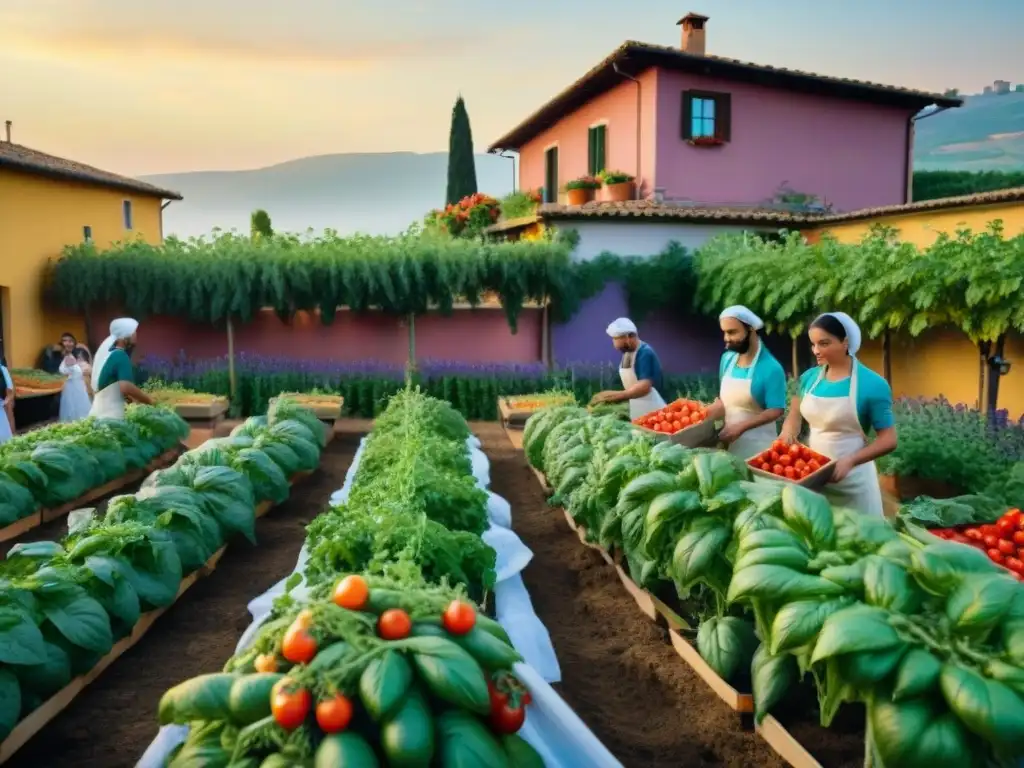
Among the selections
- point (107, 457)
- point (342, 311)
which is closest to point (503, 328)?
point (342, 311)

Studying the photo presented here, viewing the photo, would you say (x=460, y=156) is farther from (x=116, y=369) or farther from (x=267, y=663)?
(x=267, y=663)

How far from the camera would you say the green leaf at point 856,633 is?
8.75 feet

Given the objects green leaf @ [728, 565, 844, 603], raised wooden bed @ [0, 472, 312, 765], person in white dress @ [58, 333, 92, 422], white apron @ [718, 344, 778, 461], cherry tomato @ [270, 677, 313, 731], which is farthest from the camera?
person in white dress @ [58, 333, 92, 422]

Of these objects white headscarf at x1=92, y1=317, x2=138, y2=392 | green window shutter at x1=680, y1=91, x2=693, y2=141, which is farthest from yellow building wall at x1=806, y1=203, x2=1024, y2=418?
white headscarf at x1=92, y1=317, x2=138, y2=392

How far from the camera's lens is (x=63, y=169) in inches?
703

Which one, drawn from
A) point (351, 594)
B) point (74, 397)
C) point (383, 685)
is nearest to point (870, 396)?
point (351, 594)

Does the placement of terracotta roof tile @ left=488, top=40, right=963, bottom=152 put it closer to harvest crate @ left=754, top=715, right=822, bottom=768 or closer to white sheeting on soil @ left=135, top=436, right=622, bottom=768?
white sheeting on soil @ left=135, top=436, right=622, bottom=768

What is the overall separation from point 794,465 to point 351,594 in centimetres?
294

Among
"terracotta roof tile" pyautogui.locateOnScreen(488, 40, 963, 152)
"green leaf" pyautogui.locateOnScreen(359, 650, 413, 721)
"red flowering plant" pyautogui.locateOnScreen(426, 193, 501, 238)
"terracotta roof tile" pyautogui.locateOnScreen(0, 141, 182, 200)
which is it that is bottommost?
"green leaf" pyautogui.locateOnScreen(359, 650, 413, 721)

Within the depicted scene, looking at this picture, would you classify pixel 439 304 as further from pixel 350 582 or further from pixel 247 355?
pixel 350 582

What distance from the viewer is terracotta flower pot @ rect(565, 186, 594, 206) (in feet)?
62.5

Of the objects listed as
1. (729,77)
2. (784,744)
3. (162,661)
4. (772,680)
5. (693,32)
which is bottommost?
(162,661)

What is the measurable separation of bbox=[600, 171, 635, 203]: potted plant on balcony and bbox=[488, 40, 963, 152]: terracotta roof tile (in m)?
2.20

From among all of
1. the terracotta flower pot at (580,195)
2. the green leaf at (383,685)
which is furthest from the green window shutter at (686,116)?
the green leaf at (383,685)
